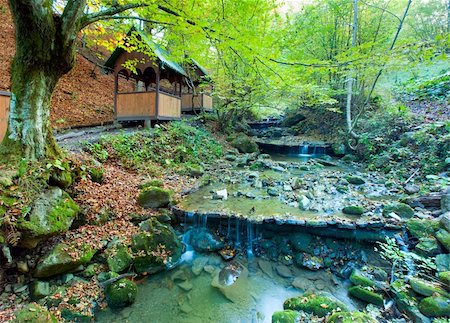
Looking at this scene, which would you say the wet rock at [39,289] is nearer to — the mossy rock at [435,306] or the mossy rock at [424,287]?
the mossy rock at [435,306]

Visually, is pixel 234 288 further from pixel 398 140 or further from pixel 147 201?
pixel 398 140

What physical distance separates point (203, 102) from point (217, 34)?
13555 mm

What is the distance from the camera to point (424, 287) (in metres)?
3.42

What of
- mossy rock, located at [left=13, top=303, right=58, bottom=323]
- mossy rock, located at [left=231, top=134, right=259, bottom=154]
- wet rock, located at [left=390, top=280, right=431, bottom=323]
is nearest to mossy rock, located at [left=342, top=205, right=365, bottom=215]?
wet rock, located at [left=390, top=280, right=431, bottom=323]

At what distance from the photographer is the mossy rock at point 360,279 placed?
399 centimetres

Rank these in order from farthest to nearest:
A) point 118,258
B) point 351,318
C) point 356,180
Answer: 1. point 356,180
2. point 118,258
3. point 351,318

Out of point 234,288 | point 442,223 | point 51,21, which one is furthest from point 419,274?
point 51,21

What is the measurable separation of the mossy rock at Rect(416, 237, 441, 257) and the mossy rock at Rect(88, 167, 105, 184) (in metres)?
7.19

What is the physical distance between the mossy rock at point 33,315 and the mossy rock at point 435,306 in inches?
202

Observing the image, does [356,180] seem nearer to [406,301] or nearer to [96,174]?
[406,301]

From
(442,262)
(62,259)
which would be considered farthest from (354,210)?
(62,259)

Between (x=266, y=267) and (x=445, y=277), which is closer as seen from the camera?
(x=445, y=277)

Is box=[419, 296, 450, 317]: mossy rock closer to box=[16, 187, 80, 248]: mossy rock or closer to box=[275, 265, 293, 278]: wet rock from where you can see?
box=[275, 265, 293, 278]: wet rock

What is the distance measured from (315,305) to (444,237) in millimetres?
2802
